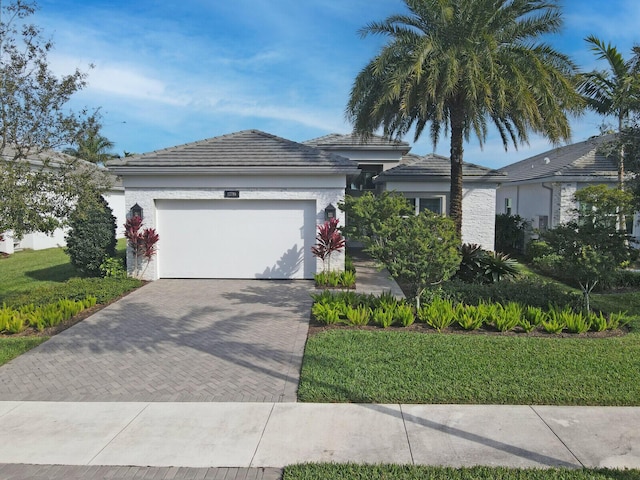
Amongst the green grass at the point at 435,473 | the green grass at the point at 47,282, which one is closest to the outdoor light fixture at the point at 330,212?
the green grass at the point at 47,282

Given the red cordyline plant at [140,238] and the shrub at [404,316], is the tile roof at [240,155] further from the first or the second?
the shrub at [404,316]

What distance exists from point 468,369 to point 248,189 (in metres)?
8.46

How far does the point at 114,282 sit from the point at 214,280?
2592 millimetres

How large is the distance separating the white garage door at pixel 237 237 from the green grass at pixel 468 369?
555 centimetres

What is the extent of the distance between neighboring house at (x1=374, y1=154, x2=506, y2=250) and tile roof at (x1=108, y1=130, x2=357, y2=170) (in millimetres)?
5003

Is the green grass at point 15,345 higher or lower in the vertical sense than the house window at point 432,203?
lower

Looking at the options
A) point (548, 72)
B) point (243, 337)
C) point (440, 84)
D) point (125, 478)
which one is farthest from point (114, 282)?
point (548, 72)

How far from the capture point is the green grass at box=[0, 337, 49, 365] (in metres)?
6.84

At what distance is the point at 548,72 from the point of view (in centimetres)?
1212

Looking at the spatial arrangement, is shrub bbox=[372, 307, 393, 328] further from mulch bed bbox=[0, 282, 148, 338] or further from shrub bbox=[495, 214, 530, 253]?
shrub bbox=[495, 214, 530, 253]

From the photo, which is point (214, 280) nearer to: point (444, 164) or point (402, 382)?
Result: point (402, 382)

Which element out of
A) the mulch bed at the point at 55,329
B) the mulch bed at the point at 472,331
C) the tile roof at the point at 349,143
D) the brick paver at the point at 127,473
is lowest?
the brick paver at the point at 127,473

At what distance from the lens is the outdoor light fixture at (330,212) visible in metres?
12.7

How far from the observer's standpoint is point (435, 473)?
3787mm
